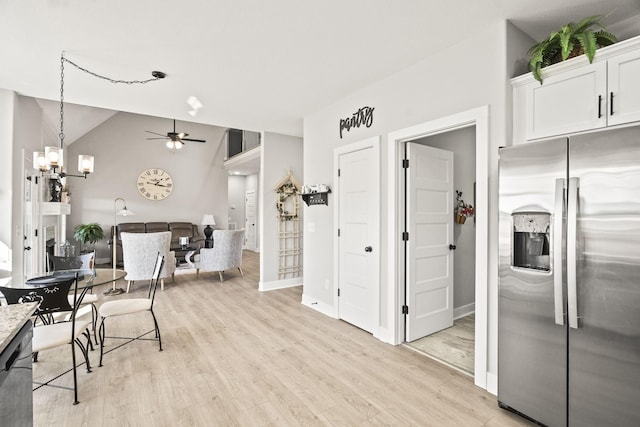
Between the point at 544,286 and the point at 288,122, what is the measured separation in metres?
4.20

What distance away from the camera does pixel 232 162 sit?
921 centimetres

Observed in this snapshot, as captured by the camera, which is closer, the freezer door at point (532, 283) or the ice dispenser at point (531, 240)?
the freezer door at point (532, 283)

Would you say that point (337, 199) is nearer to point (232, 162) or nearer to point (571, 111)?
point (571, 111)

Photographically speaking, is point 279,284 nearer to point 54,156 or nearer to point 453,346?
point 453,346

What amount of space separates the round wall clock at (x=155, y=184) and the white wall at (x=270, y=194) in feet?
14.4

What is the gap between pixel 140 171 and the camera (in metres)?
8.48

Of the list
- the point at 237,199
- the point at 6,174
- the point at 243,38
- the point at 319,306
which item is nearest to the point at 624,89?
the point at 243,38

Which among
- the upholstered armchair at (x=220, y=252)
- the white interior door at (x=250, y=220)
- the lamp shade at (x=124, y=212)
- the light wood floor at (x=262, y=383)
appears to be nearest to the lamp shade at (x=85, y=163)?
the light wood floor at (x=262, y=383)

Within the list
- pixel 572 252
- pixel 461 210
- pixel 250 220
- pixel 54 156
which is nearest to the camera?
pixel 572 252

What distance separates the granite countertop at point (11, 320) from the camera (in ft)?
3.88

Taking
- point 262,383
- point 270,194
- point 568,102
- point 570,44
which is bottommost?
point 262,383

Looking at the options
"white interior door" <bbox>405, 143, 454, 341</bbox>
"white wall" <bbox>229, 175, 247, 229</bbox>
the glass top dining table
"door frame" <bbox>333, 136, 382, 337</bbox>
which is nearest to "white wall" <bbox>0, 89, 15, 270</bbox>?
the glass top dining table

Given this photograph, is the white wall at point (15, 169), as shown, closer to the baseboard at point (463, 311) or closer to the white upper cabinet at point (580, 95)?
the white upper cabinet at point (580, 95)

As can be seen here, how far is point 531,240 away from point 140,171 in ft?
29.7
